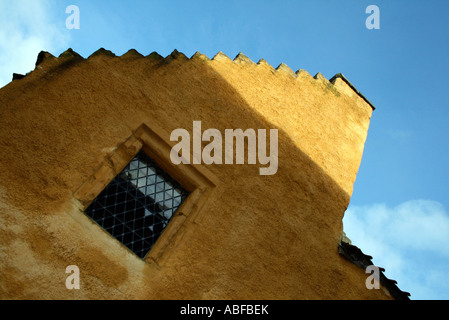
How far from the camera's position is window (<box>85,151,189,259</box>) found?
15.1 feet

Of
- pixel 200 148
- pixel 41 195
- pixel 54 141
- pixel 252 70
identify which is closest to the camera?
pixel 41 195

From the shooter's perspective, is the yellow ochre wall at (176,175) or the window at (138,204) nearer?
the yellow ochre wall at (176,175)

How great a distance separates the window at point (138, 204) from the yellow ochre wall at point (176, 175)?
0.70 feet

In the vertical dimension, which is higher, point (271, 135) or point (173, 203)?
point (271, 135)

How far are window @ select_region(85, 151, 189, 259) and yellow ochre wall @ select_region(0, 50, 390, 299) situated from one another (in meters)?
0.21

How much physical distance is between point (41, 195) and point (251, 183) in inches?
107

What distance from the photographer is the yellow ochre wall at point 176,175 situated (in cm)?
400

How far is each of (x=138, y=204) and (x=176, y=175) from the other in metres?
0.68

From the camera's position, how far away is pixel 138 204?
4.90 m

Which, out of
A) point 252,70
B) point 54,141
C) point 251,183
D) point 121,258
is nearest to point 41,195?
point 54,141

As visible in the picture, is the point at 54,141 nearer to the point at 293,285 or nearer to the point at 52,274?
the point at 52,274

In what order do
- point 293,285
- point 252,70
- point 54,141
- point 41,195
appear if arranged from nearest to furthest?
point 41,195, point 54,141, point 293,285, point 252,70
